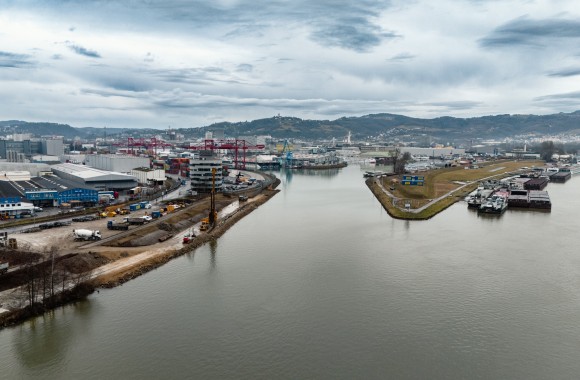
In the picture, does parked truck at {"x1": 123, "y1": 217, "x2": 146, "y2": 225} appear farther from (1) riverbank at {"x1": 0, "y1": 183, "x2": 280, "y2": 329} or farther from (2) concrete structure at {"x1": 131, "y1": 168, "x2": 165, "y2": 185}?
(2) concrete structure at {"x1": 131, "y1": 168, "x2": 165, "y2": 185}

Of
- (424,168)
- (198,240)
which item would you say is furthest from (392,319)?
(424,168)

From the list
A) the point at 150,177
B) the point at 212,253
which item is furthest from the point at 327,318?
the point at 150,177

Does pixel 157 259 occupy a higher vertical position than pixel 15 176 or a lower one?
lower

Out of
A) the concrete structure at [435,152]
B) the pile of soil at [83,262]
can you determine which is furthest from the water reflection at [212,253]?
the concrete structure at [435,152]

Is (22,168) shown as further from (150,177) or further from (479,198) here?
(479,198)

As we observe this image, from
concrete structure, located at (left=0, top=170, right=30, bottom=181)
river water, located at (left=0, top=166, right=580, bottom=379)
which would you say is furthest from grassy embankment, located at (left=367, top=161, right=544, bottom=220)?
concrete structure, located at (left=0, top=170, right=30, bottom=181)

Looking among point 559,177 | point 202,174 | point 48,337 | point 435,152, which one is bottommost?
point 48,337

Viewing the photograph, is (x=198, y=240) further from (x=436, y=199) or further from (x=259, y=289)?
(x=436, y=199)
